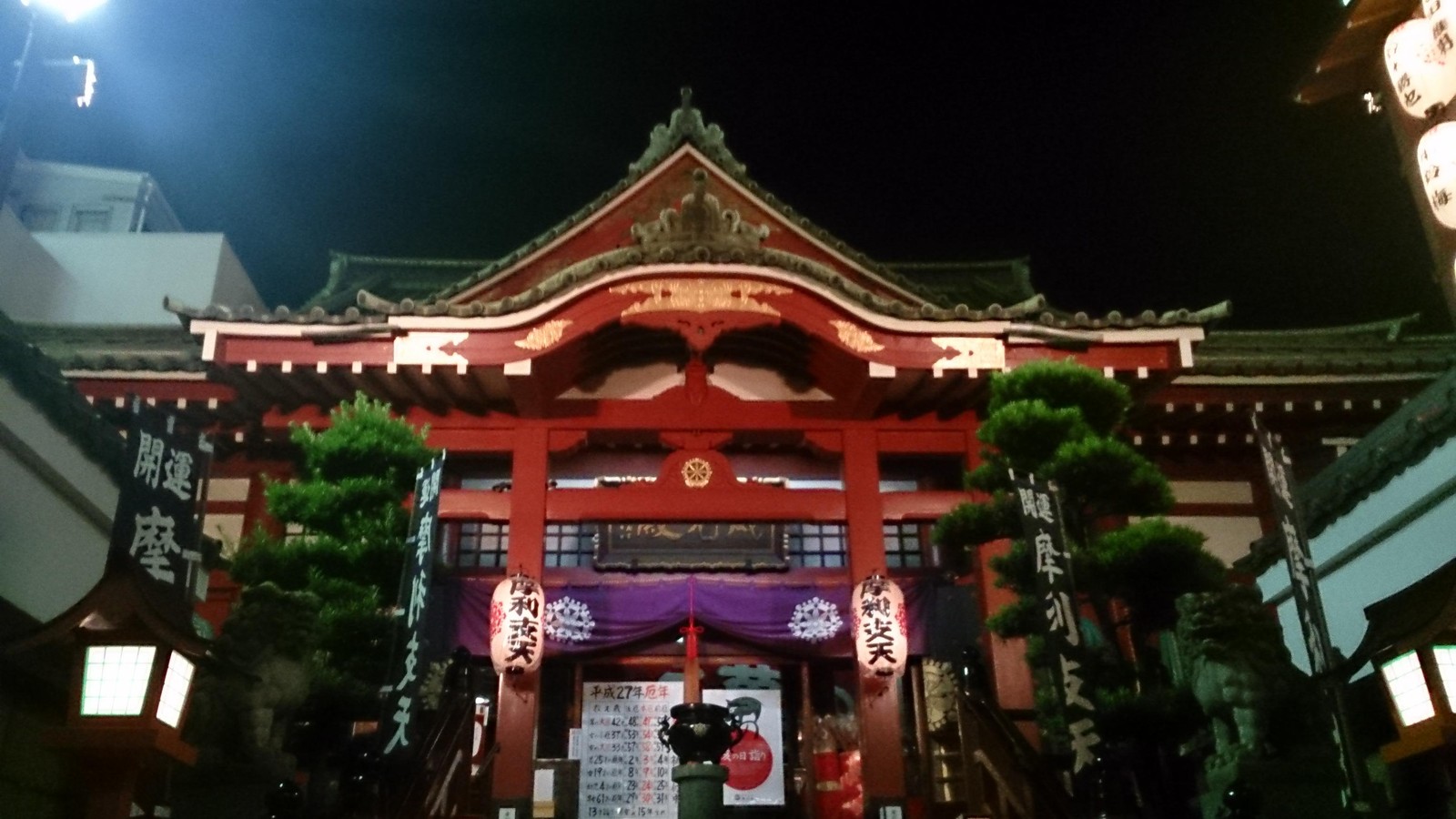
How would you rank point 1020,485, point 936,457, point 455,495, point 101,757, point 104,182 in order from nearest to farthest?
point 101,757, point 1020,485, point 455,495, point 936,457, point 104,182

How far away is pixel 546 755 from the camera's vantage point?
41.6ft

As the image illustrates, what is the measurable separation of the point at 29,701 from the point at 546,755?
722cm

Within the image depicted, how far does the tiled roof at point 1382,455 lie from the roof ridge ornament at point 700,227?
6656 mm

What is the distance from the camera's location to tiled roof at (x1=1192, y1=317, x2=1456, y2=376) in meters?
12.1

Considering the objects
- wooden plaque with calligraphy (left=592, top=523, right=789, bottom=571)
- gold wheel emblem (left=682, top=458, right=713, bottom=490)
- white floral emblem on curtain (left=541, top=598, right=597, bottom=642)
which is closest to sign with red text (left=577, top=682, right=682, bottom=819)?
white floral emblem on curtain (left=541, top=598, right=597, bottom=642)

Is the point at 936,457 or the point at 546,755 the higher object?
the point at 936,457

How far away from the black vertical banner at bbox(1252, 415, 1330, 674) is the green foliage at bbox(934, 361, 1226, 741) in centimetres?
91

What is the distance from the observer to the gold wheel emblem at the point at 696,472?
11.6 m

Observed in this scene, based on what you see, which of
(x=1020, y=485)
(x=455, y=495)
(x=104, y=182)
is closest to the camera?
(x=1020, y=485)

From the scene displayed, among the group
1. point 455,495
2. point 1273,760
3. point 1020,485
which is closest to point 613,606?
point 455,495

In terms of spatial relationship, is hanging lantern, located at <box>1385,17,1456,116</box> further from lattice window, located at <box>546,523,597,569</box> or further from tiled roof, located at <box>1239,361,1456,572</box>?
lattice window, located at <box>546,523,597,569</box>

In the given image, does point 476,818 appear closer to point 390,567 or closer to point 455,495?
point 390,567

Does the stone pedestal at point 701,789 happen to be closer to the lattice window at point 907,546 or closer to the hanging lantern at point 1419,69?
the lattice window at point 907,546

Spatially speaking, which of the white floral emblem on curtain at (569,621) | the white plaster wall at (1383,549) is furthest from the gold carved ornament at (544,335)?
the white plaster wall at (1383,549)
